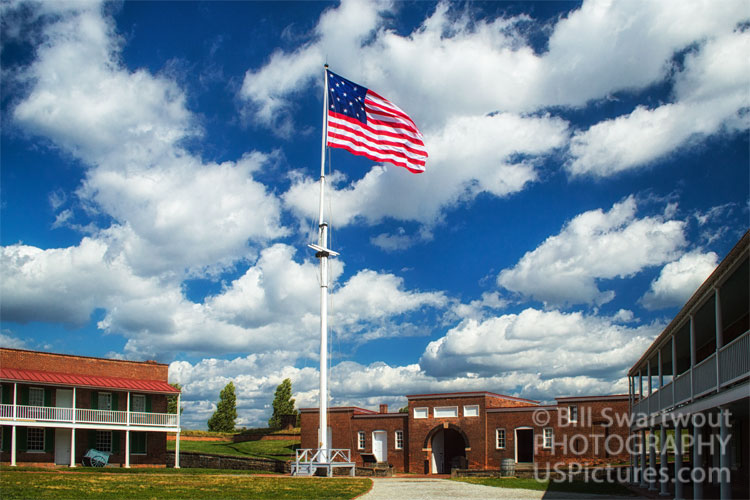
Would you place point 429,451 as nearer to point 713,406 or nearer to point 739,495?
point 739,495

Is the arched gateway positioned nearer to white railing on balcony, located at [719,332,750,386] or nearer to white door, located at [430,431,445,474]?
white door, located at [430,431,445,474]

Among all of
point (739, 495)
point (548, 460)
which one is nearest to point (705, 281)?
point (739, 495)

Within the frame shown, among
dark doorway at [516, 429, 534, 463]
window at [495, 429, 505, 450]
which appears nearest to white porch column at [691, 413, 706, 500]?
window at [495, 429, 505, 450]

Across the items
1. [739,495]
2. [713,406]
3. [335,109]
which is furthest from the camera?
[335,109]

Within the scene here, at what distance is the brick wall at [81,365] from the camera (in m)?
35.5

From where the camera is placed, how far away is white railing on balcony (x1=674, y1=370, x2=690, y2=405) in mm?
17589

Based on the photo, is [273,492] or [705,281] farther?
[273,492]

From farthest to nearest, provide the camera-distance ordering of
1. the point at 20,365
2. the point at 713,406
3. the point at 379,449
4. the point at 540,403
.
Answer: the point at 379,449, the point at 540,403, the point at 20,365, the point at 713,406

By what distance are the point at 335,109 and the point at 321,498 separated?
16.2 m

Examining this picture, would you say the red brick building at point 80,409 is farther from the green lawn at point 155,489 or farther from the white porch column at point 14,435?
the green lawn at point 155,489

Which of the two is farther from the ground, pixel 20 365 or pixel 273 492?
pixel 20 365

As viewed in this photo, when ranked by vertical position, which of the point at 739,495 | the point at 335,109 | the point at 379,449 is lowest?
the point at 379,449

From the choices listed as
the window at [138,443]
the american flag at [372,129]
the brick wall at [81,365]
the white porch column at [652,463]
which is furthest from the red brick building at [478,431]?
the american flag at [372,129]

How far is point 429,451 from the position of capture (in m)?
43.3
